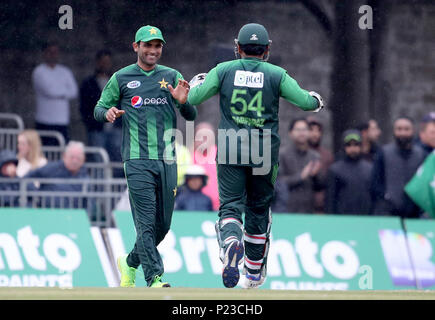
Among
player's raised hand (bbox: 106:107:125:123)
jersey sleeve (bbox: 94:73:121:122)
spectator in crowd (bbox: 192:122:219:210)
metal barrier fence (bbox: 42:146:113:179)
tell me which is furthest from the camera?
metal barrier fence (bbox: 42:146:113:179)

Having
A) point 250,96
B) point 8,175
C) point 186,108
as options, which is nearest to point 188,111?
point 186,108

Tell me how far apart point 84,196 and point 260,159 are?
4725 mm

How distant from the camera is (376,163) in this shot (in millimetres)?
14555

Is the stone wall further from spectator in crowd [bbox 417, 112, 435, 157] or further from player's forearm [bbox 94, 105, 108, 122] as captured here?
player's forearm [bbox 94, 105, 108, 122]

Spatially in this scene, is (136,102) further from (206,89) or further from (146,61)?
(206,89)

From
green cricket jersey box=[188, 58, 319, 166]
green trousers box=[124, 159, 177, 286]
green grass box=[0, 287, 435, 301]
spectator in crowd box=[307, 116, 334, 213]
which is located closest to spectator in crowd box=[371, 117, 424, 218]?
spectator in crowd box=[307, 116, 334, 213]

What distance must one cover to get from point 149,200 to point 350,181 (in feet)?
17.1

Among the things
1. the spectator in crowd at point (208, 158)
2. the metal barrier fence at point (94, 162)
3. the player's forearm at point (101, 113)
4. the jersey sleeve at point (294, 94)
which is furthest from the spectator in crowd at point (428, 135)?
the player's forearm at point (101, 113)

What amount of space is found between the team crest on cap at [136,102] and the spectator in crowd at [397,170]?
525 centimetres

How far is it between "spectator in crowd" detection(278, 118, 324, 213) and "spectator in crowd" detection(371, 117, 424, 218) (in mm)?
769

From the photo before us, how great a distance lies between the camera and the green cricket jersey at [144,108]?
10.1m

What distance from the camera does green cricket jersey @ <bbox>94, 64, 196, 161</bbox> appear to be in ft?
33.0

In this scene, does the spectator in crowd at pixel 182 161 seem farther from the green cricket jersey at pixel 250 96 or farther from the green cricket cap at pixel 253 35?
the green cricket cap at pixel 253 35
